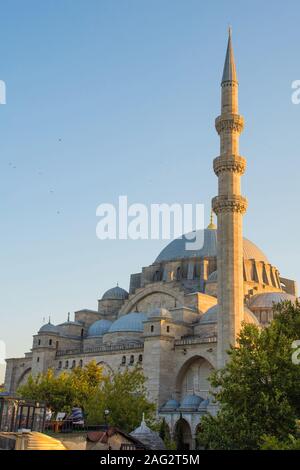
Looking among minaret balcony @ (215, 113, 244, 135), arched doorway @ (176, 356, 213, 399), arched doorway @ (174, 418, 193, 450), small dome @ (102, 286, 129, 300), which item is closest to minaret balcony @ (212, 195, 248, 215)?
minaret balcony @ (215, 113, 244, 135)

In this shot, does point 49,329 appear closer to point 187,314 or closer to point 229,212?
point 187,314

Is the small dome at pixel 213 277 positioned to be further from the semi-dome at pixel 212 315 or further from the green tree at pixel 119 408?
the green tree at pixel 119 408

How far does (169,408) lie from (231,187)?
13.7 m

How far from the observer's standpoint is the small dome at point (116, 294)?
53344mm

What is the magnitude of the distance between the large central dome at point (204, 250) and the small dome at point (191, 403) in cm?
1558

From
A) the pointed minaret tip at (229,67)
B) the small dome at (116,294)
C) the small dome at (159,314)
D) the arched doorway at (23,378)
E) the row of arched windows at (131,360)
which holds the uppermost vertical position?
the pointed minaret tip at (229,67)

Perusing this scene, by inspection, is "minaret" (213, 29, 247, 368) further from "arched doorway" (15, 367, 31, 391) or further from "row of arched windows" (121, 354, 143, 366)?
"arched doorway" (15, 367, 31, 391)

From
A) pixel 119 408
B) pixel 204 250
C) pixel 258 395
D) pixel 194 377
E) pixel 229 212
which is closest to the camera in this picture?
pixel 258 395

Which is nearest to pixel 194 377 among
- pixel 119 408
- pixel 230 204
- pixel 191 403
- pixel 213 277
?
pixel 191 403

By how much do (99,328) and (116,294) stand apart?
4944mm

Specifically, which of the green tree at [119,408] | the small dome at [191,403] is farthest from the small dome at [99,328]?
the green tree at [119,408]

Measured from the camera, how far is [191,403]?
3475 centimetres
